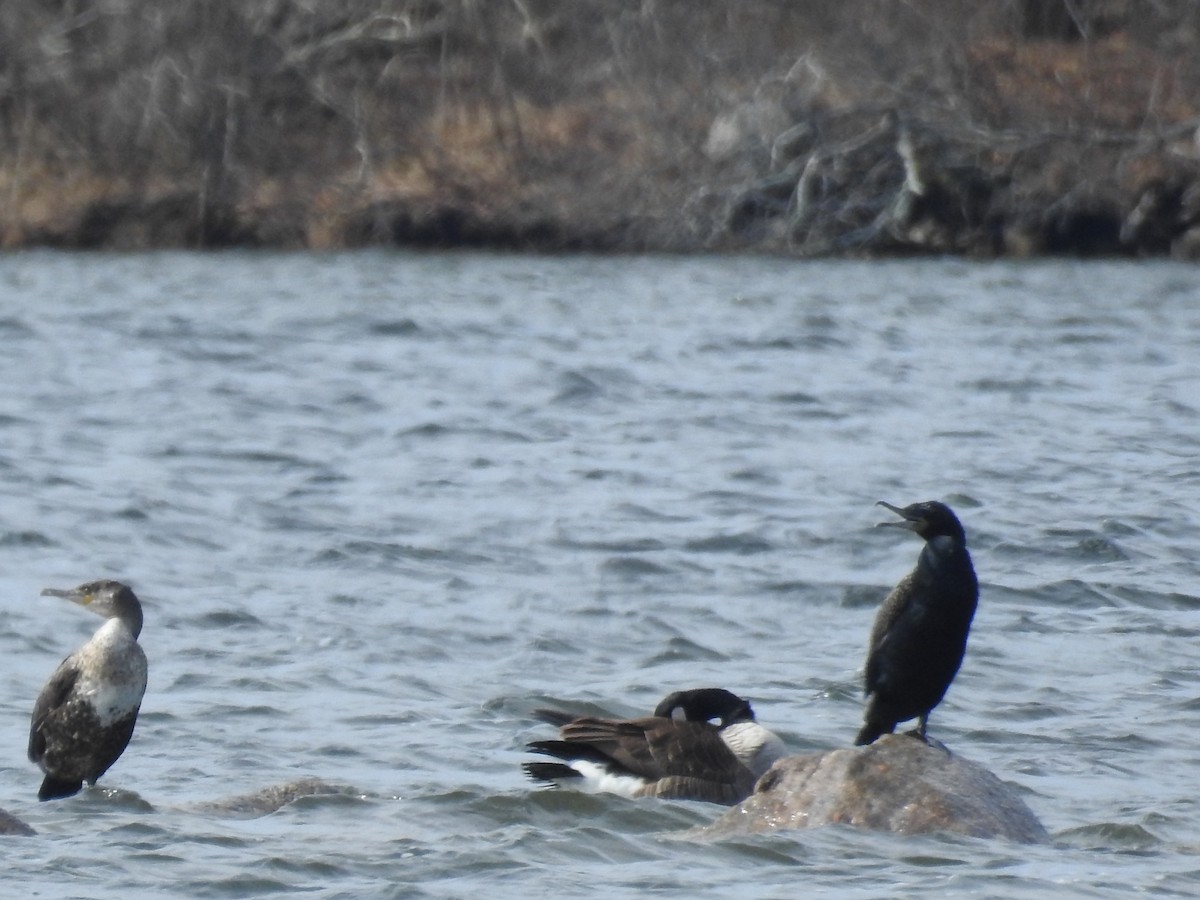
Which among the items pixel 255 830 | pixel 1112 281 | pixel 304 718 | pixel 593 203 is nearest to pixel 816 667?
pixel 304 718

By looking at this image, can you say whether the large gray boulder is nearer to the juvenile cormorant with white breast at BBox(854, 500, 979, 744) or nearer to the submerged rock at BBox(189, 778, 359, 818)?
the juvenile cormorant with white breast at BBox(854, 500, 979, 744)

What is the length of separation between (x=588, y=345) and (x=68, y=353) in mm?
4451

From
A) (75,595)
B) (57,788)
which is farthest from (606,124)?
(57,788)

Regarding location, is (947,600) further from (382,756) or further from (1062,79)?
(1062,79)

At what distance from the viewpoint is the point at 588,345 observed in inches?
765

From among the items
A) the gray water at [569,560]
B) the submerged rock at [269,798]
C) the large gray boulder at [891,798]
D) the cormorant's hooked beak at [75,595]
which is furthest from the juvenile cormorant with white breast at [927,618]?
the cormorant's hooked beak at [75,595]

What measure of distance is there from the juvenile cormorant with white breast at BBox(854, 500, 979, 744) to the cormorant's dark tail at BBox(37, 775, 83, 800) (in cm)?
248

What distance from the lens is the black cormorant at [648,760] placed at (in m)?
7.04

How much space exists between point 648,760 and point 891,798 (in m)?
1.15

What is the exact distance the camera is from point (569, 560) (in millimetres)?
11156

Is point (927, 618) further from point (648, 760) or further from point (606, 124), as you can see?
point (606, 124)

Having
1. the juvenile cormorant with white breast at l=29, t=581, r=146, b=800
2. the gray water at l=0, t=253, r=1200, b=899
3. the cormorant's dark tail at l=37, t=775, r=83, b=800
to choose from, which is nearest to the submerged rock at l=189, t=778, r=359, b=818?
the gray water at l=0, t=253, r=1200, b=899

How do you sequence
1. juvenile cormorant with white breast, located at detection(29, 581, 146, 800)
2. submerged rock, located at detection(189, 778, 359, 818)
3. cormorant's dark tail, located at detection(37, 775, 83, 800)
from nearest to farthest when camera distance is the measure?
submerged rock, located at detection(189, 778, 359, 818)
juvenile cormorant with white breast, located at detection(29, 581, 146, 800)
cormorant's dark tail, located at detection(37, 775, 83, 800)

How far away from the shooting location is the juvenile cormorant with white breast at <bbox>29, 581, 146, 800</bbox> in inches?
269
